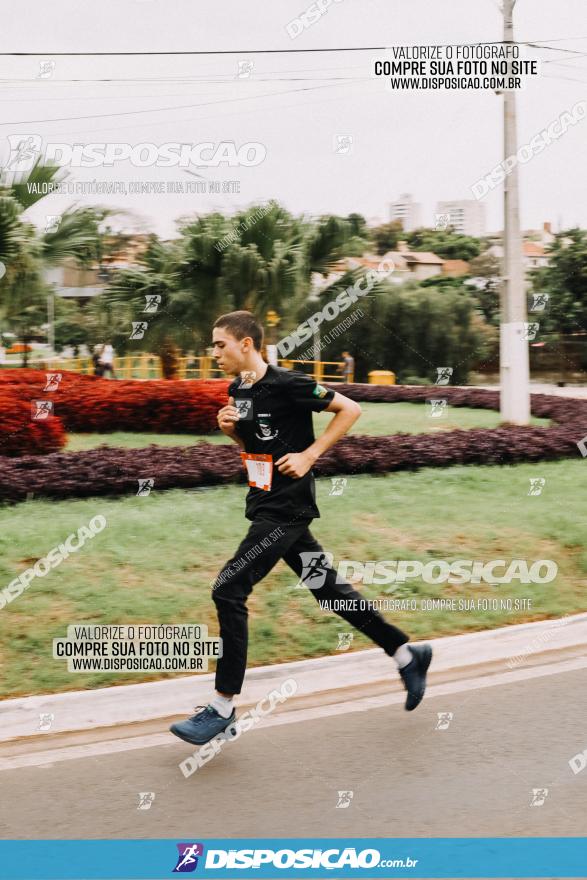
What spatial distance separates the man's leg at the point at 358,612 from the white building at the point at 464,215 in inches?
311

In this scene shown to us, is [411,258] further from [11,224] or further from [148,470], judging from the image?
[148,470]

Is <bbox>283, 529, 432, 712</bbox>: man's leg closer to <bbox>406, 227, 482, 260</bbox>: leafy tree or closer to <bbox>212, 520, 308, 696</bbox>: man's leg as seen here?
<bbox>212, 520, 308, 696</bbox>: man's leg

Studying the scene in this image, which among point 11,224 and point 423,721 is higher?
point 11,224

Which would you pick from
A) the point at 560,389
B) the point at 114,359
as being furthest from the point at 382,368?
the point at 114,359

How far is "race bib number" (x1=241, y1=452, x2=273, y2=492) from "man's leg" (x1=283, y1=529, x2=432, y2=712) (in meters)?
0.31

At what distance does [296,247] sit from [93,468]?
8.83 m

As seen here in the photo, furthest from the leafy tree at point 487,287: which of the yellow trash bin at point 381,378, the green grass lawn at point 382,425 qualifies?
the green grass lawn at point 382,425

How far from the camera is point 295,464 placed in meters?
4.55

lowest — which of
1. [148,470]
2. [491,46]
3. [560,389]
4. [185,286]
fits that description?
[560,389]

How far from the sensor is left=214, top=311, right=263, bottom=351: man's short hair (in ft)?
15.3

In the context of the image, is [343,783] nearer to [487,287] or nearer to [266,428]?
[266,428]

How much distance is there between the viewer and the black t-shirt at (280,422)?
4.62 m

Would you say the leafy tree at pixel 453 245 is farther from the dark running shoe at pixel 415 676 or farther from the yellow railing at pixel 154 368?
the dark running shoe at pixel 415 676

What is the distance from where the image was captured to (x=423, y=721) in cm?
486
